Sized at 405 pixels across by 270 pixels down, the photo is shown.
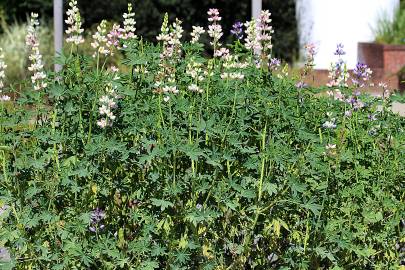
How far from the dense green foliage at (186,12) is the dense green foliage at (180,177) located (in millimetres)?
12694

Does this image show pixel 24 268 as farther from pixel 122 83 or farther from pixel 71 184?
pixel 122 83

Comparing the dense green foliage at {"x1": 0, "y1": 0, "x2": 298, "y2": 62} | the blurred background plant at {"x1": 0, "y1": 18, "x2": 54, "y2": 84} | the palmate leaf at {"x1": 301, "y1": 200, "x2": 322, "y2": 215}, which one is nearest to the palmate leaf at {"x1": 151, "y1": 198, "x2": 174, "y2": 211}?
the palmate leaf at {"x1": 301, "y1": 200, "x2": 322, "y2": 215}

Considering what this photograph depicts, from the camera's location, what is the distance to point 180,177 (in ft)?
13.0

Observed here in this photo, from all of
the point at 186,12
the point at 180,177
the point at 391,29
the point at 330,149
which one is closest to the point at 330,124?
the point at 330,149

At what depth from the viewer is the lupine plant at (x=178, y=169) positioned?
3.94 meters

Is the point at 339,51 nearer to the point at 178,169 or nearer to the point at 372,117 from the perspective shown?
the point at 372,117

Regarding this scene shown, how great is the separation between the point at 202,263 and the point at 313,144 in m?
0.66

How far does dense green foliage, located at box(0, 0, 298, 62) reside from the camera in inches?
672

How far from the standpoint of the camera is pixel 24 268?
423 cm

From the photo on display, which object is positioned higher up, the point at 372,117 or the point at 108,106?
the point at 108,106

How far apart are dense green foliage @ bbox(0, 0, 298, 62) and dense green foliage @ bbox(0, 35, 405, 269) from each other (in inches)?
500

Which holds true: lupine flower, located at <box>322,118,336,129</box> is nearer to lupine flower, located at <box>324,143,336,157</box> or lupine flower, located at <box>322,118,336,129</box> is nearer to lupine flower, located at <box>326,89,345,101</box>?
lupine flower, located at <box>324,143,336,157</box>

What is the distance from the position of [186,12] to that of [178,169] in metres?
13.6

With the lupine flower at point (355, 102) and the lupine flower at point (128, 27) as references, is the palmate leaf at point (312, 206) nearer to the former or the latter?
the lupine flower at point (355, 102)
